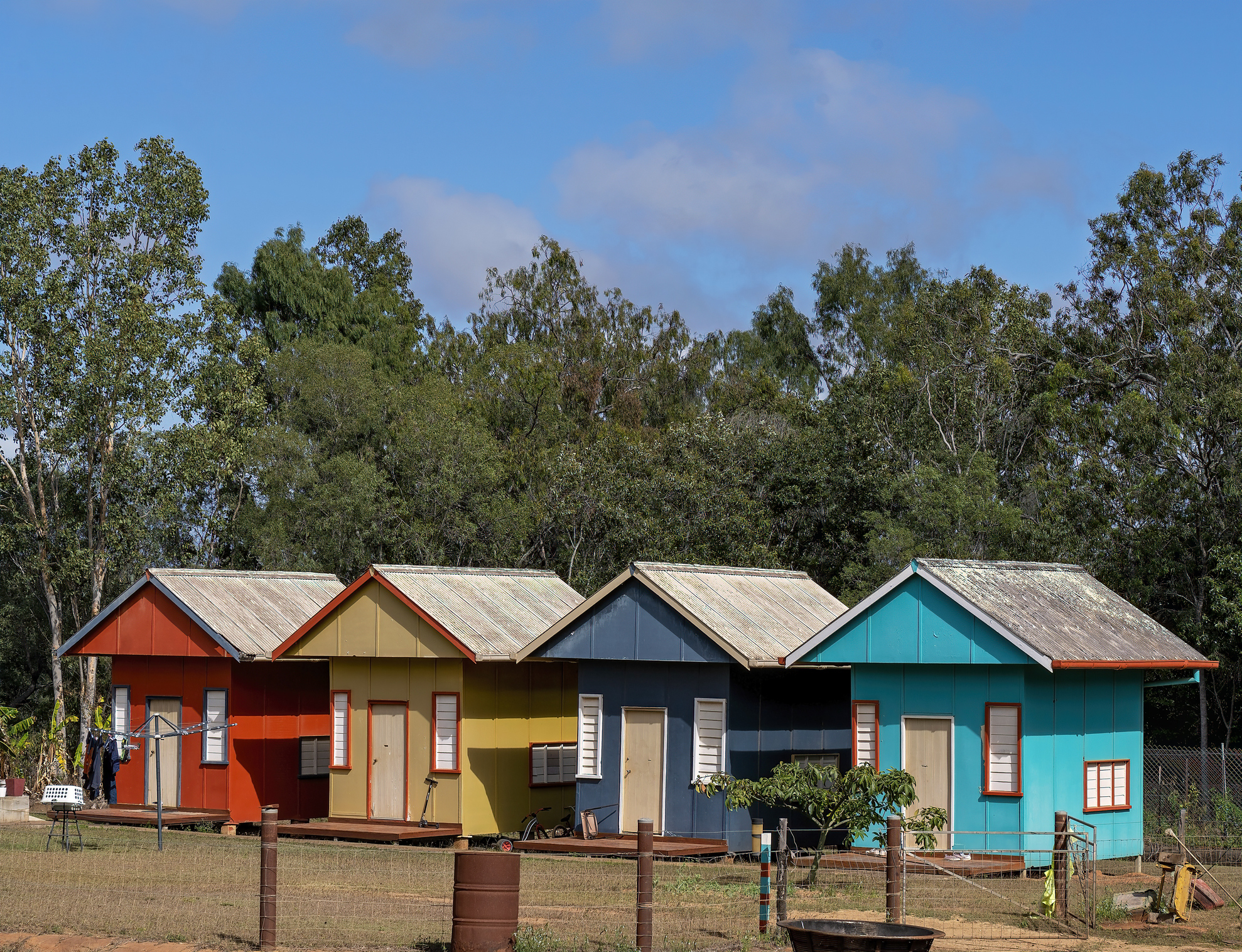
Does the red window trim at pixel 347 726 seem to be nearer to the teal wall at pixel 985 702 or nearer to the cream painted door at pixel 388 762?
the cream painted door at pixel 388 762

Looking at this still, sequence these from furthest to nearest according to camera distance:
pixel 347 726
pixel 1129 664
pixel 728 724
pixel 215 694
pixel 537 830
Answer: pixel 215 694 → pixel 347 726 → pixel 537 830 → pixel 728 724 → pixel 1129 664

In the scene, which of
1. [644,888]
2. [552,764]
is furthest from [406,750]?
[644,888]

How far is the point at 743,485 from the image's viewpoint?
4844cm

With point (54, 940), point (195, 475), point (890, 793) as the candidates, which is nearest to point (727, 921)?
point (890, 793)

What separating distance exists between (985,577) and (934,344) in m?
26.5

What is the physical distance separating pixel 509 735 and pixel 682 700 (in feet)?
13.8

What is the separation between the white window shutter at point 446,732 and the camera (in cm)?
2788

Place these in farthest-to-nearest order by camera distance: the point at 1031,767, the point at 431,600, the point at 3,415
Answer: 1. the point at 3,415
2. the point at 431,600
3. the point at 1031,767

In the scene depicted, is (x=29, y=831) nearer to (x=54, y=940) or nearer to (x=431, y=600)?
(x=431, y=600)

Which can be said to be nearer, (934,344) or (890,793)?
(890,793)

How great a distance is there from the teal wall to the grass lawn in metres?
1.29

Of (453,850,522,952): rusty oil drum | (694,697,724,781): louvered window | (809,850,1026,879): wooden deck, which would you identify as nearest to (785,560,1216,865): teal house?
(809,850,1026,879): wooden deck

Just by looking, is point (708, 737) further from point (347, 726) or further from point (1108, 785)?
point (347, 726)

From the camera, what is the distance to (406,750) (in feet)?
93.0
